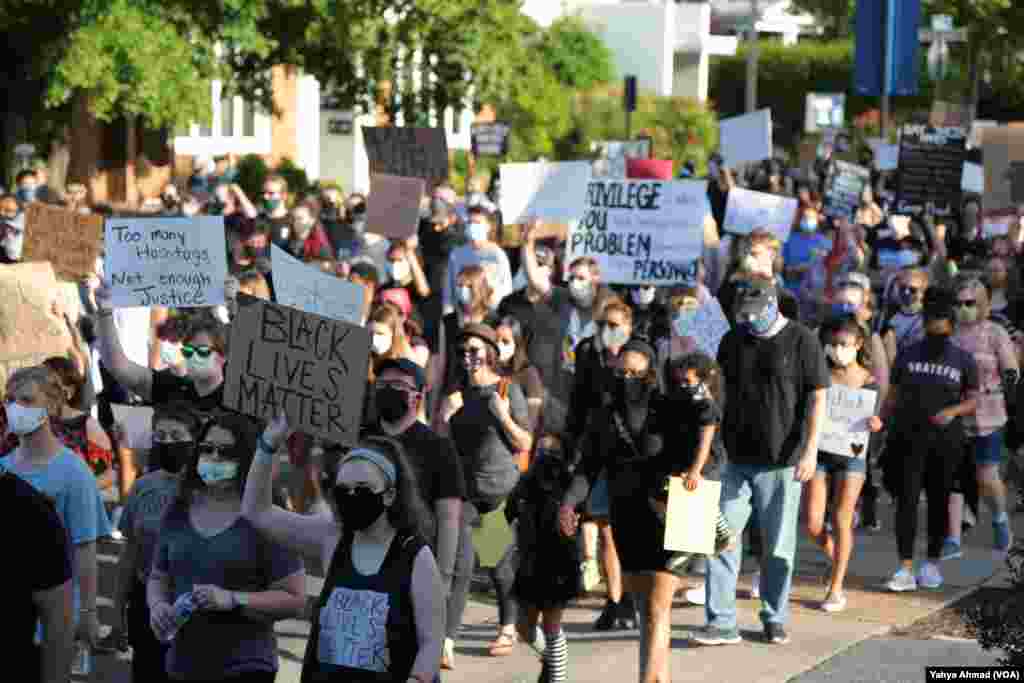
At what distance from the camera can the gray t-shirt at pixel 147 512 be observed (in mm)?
6633

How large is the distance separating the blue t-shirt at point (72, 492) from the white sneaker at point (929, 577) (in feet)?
17.1

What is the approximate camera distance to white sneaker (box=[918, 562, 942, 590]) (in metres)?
10.6

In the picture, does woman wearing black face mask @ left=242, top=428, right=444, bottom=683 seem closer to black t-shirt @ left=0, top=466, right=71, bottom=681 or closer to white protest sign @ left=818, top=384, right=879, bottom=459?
black t-shirt @ left=0, top=466, right=71, bottom=681

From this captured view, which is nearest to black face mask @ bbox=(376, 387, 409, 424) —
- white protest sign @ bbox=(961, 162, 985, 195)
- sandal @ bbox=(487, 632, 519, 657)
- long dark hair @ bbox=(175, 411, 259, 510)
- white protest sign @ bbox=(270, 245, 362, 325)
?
white protest sign @ bbox=(270, 245, 362, 325)

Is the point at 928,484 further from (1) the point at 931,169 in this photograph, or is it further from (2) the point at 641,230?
(1) the point at 931,169

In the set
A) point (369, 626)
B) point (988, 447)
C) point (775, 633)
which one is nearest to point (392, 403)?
point (369, 626)

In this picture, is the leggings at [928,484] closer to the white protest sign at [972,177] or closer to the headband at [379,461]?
the headband at [379,461]

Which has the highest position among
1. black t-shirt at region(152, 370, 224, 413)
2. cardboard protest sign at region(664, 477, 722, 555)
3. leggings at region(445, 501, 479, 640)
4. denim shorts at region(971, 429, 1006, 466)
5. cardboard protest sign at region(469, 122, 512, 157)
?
cardboard protest sign at region(469, 122, 512, 157)

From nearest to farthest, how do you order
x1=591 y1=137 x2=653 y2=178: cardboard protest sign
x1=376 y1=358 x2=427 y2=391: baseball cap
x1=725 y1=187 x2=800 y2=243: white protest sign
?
x1=376 y1=358 x2=427 y2=391: baseball cap, x1=725 y1=187 x2=800 y2=243: white protest sign, x1=591 y1=137 x2=653 y2=178: cardboard protest sign

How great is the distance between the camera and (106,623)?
9.53m

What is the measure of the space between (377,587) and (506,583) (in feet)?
12.7

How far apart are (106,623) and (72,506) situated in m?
2.85

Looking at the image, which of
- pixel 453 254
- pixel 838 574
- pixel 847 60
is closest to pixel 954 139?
pixel 453 254

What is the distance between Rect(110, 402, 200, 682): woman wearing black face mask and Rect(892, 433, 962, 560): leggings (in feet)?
16.3
